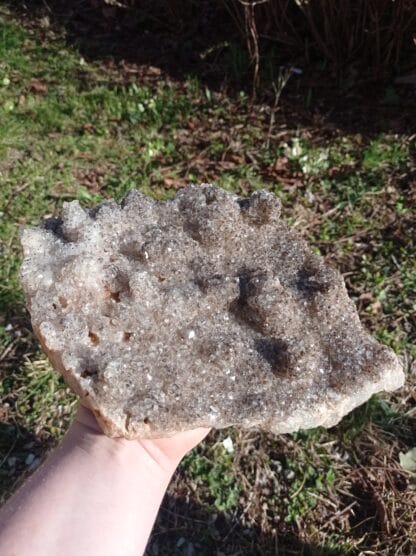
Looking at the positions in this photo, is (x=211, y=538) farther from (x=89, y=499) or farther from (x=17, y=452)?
(x=89, y=499)

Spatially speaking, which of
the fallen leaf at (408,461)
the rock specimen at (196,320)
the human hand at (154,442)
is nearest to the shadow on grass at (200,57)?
the fallen leaf at (408,461)

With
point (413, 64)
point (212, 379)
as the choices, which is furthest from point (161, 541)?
point (413, 64)

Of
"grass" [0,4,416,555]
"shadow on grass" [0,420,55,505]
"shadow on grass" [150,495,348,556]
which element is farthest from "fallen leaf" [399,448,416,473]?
"shadow on grass" [0,420,55,505]

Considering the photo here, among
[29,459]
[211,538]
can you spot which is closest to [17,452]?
[29,459]

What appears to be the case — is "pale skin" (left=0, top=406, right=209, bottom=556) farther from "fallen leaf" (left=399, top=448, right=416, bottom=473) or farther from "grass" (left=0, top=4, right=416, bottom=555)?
"fallen leaf" (left=399, top=448, right=416, bottom=473)

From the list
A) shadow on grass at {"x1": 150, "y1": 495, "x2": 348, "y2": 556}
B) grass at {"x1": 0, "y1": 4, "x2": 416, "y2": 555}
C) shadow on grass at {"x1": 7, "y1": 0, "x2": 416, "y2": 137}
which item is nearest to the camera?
shadow on grass at {"x1": 150, "y1": 495, "x2": 348, "y2": 556}
